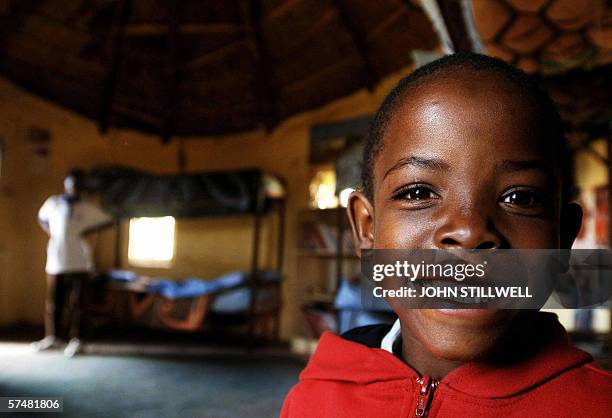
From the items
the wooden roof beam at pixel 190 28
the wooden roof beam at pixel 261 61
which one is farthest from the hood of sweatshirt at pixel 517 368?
the wooden roof beam at pixel 190 28

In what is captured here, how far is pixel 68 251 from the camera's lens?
372cm

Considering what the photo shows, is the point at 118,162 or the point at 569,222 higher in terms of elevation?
the point at 118,162

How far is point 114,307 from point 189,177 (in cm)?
142

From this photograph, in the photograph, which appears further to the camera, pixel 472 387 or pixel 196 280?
pixel 196 280

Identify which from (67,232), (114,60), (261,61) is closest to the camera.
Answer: (67,232)

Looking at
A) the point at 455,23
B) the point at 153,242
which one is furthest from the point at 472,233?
the point at 153,242

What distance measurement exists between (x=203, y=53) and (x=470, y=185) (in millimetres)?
4630

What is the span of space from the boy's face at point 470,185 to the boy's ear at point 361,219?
0.31 feet

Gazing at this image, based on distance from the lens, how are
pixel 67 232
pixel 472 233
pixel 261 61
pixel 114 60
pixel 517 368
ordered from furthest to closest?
pixel 114 60 < pixel 261 61 < pixel 67 232 < pixel 517 368 < pixel 472 233

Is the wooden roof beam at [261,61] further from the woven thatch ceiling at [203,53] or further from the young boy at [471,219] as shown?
the young boy at [471,219]

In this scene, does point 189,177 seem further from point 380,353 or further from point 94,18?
point 380,353

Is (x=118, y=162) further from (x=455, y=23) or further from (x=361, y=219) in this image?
(x=361, y=219)

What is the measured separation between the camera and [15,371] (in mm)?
3131

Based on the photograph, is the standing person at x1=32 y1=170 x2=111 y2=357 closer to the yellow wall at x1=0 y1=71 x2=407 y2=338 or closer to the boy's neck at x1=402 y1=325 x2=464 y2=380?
the yellow wall at x1=0 y1=71 x2=407 y2=338
